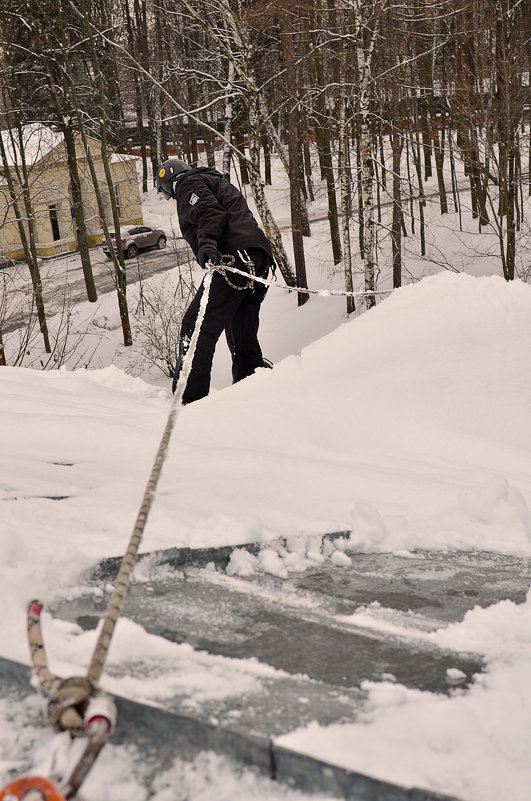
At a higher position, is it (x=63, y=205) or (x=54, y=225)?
(x=63, y=205)

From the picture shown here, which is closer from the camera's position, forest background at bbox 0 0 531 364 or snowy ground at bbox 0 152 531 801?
snowy ground at bbox 0 152 531 801

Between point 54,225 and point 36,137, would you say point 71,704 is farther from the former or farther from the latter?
point 54,225

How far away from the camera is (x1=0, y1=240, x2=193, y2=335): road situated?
873 inches

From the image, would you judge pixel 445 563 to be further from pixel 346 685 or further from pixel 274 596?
pixel 346 685

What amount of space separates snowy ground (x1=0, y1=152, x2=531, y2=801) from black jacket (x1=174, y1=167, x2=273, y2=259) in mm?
1542

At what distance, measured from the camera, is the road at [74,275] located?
22172 mm

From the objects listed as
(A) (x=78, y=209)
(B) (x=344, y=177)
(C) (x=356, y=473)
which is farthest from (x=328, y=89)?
(C) (x=356, y=473)

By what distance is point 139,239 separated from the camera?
2708 cm

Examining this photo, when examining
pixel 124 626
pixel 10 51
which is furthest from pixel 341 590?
pixel 10 51

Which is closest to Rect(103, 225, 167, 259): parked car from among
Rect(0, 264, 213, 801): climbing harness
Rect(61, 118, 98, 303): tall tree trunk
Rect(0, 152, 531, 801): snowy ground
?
Rect(61, 118, 98, 303): tall tree trunk

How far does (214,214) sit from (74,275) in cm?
2148

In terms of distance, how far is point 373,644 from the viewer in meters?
1.67

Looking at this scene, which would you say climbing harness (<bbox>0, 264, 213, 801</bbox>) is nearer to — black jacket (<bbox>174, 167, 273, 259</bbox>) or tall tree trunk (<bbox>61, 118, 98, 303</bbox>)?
black jacket (<bbox>174, 167, 273, 259</bbox>)

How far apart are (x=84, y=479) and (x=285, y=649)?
3.98 feet
